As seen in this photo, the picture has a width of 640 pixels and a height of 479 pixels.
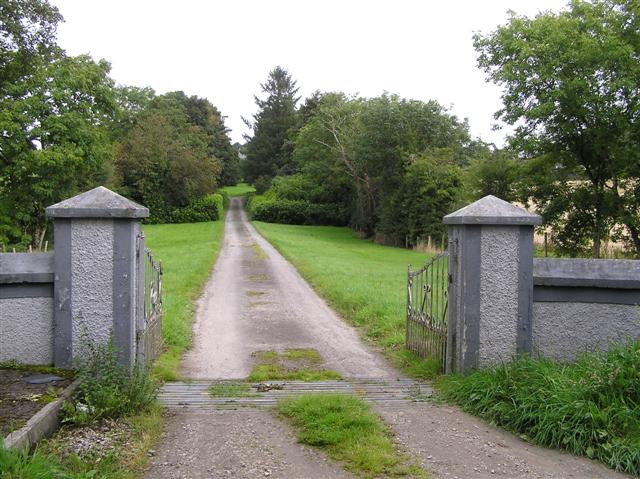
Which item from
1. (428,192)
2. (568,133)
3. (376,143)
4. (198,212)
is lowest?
(198,212)

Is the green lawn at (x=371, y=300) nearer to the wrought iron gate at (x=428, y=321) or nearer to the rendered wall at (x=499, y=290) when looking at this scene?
the wrought iron gate at (x=428, y=321)

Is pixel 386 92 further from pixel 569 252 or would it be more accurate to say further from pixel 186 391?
pixel 186 391

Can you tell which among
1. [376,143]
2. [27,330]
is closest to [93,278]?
[27,330]

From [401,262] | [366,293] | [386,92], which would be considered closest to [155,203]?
[386,92]

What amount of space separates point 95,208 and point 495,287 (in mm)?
4385

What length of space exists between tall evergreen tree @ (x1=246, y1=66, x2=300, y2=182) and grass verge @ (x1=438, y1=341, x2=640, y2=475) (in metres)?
72.1

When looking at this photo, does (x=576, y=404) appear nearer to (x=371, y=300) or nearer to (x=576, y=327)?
(x=576, y=327)

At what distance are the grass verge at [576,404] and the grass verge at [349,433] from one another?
3.93 ft

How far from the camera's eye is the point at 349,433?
4746mm

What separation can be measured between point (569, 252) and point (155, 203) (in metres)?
38.9

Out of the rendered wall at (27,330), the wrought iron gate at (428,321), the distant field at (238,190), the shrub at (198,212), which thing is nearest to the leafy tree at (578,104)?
the wrought iron gate at (428,321)

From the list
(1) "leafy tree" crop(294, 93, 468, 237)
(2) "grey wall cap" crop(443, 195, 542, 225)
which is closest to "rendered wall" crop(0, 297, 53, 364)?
(2) "grey wall cap" crop(443, 195, 542, 225)

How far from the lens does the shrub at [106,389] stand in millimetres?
4934

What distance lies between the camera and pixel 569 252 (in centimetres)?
2492
